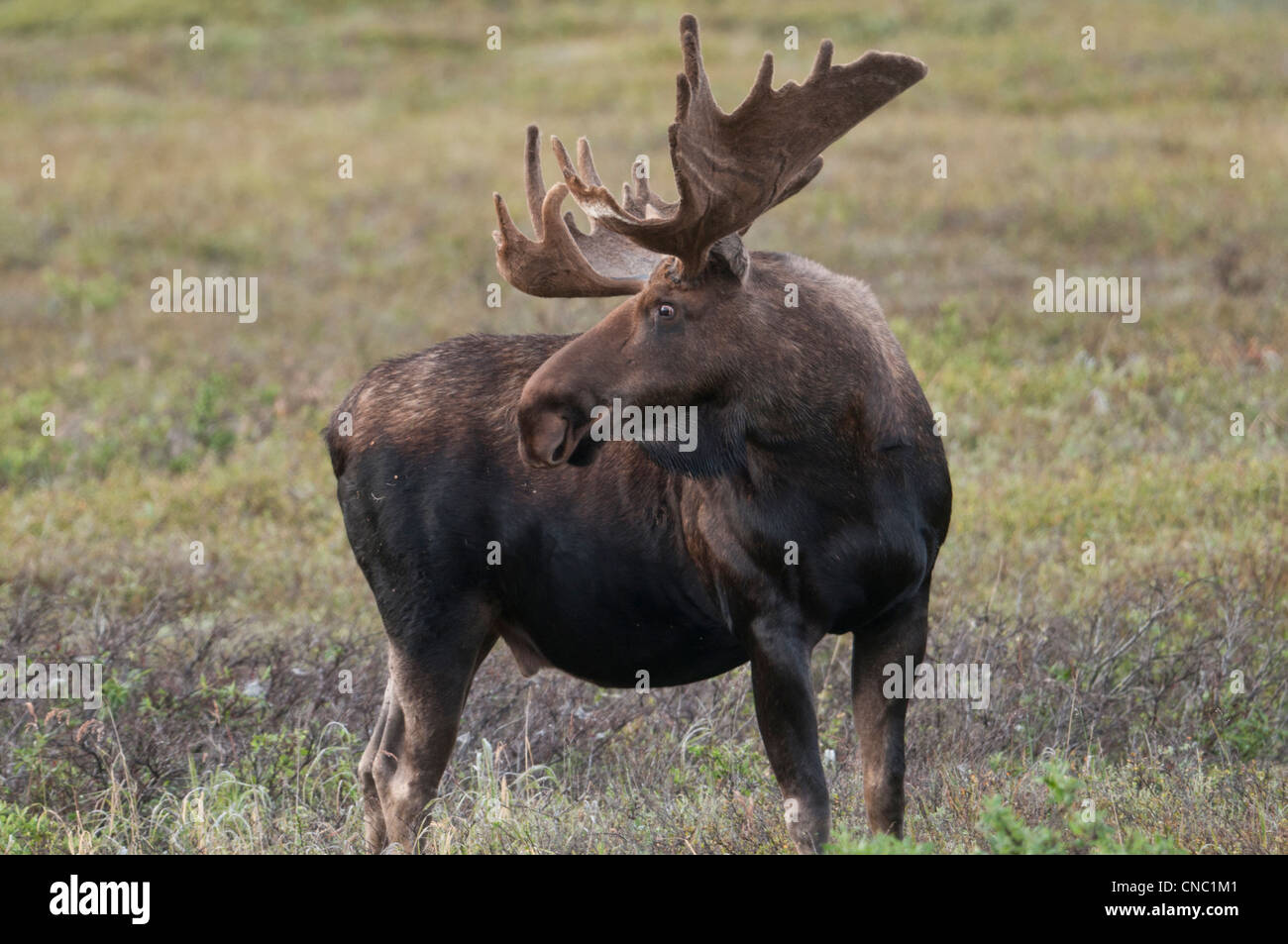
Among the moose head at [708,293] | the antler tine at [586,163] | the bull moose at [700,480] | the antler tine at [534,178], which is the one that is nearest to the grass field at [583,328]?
the bull moose at [700,480]

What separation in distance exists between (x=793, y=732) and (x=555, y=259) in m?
1.77

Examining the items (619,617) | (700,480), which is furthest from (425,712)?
(700,480)

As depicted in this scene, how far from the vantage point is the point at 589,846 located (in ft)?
18.7

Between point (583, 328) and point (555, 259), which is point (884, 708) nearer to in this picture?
point (555, 259)

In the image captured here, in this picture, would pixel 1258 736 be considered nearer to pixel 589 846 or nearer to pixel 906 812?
pixel 906 812

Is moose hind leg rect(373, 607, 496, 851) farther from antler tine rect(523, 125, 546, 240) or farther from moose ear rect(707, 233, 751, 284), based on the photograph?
moose ear rect(707, 233, 751, 284)

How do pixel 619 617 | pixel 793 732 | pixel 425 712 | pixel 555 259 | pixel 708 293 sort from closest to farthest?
1. pixel 793 732
2. pixel 708 293
3. pixel 555 259
4. pixel 619 617
5. pixel 425 712

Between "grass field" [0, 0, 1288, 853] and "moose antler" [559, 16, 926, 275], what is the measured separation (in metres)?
1.92

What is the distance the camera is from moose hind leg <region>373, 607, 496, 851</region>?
6027mm

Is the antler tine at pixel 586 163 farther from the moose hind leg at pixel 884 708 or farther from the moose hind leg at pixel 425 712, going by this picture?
the moose hind leg at pixel 884 708

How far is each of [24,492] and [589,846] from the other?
7.67 m

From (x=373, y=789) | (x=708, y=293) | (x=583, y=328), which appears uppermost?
(x=708, y=293)

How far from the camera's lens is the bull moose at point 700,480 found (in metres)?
5.26

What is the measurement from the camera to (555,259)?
5711mm
